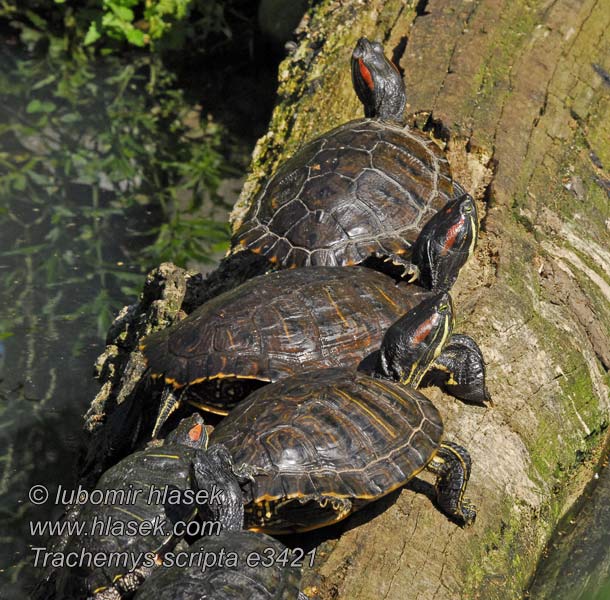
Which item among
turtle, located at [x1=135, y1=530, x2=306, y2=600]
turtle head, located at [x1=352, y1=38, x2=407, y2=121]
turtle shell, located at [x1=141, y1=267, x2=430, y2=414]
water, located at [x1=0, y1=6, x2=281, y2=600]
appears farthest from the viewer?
water, located at [x1=0, y1=6, x2=281, y2=600]

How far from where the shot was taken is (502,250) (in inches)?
187

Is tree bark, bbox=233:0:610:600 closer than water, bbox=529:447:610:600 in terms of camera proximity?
Yes

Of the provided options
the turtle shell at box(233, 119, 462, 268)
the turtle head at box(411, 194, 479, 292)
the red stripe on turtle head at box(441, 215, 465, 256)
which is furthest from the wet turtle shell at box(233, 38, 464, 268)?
the red stripe on turtle head at box(441, 215, 465, 256)

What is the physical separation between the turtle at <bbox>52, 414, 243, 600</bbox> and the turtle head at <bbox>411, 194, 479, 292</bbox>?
1.75 meters

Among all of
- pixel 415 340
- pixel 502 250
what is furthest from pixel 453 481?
pixel 502 250

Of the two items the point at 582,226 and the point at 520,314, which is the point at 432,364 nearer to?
the point at 520,314

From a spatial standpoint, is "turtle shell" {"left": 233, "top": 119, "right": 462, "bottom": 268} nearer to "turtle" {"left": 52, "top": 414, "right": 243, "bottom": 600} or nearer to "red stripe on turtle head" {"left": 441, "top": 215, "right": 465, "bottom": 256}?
"red stripe on turtle head" {"left": 441, "top": 215, "right": 465, "bottom": 256}

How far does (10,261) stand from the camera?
689cm

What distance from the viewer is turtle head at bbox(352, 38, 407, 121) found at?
535 centimetres

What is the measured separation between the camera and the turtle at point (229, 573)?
2809 millimetres

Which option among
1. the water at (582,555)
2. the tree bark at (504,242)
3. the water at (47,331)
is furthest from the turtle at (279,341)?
the water at (47,331)

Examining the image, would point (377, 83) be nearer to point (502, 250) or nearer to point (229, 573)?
point (502, 250)

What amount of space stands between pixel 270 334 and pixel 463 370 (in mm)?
874

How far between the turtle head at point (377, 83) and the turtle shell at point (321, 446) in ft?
7.59
